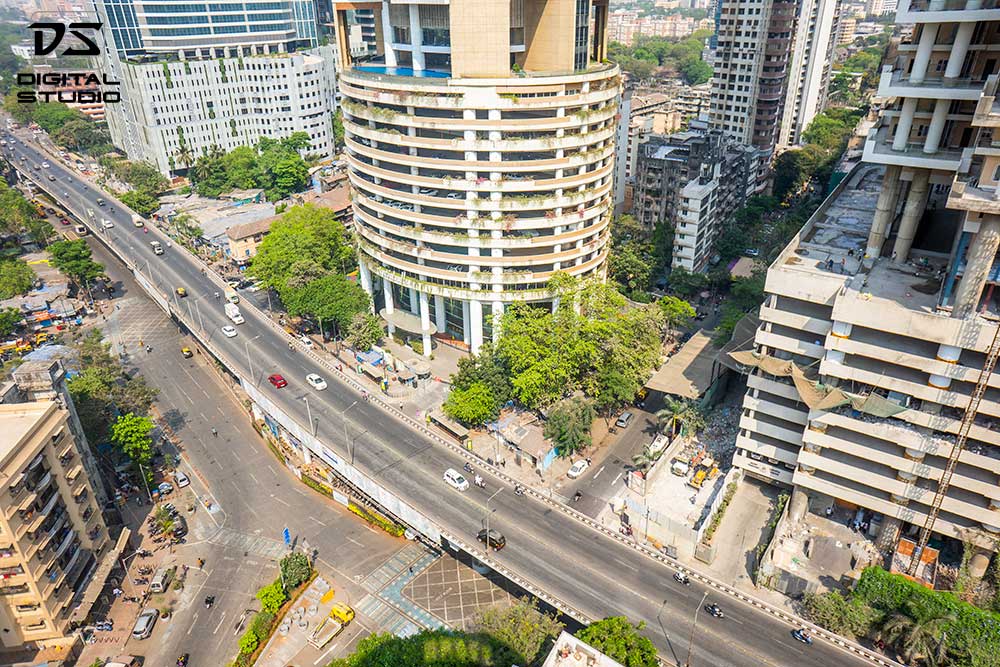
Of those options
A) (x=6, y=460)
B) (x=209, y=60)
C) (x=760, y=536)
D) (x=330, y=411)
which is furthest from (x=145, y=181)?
(x=760, y=536)

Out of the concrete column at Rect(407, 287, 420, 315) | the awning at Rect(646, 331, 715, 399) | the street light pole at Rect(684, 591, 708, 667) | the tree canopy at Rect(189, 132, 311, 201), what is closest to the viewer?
the street light pole at Rect(684, 591, 708, 667)

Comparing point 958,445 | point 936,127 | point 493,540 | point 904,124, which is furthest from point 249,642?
point 936,127

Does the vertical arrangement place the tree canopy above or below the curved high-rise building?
below

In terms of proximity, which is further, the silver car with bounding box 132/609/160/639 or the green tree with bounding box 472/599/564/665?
the silver car with bounding box 132/609/160/639

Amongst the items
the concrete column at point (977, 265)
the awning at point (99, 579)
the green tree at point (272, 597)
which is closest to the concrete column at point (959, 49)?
the concrete column at point (977, 265)

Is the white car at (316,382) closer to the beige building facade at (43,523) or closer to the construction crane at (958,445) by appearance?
the beige building facade at (43,523)

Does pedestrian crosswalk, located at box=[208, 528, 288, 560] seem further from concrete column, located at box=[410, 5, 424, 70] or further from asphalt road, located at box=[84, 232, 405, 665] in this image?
concrete column, located at box=[410, 5, 424, 70]

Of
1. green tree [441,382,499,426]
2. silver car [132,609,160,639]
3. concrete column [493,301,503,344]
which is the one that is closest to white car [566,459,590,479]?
green tree [441,382,499,426]
